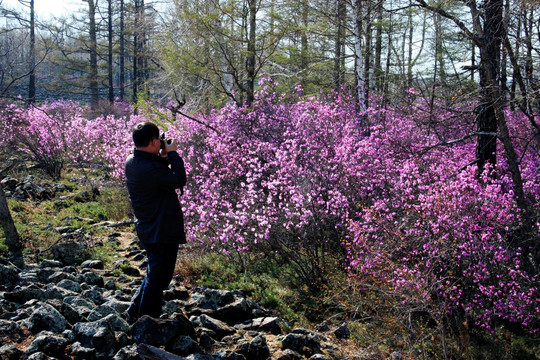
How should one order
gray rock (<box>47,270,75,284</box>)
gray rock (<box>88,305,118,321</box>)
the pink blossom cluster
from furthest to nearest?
the pink blossom cluster < gray rock (<box>47,270,75,284</box>) < gray rock (<box>88,305,118,321</box>)

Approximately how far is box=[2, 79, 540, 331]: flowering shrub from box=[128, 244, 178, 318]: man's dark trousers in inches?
76.7

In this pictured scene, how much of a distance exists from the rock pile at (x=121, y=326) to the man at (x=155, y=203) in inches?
15.0

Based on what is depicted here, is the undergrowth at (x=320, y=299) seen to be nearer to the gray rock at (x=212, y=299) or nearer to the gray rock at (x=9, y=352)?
the gray rock at (x=212, y=299)

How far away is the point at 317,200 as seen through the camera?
20.2 ft

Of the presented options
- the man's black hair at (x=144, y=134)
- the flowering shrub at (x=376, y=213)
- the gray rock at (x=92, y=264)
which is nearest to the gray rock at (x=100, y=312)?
the man's black hair at (x=144, y=134)

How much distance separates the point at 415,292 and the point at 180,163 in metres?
2.79

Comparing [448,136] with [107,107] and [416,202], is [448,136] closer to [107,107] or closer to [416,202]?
[416,202]

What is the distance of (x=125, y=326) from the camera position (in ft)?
13.5

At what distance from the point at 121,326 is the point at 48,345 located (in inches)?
26.7

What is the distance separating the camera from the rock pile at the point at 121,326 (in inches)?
144

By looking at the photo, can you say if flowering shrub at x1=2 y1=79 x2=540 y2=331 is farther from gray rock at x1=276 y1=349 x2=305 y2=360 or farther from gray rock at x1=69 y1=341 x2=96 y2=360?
gray rock at x1=69 y1=341 x2=96 y2=360

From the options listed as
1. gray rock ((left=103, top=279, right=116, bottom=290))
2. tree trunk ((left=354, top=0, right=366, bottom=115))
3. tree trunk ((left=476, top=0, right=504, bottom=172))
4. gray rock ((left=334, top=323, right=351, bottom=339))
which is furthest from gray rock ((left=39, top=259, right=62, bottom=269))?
tree trunk ((left=354, top=0, right=366, bottom=115))

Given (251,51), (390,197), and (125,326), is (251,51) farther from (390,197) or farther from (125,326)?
(125,326)

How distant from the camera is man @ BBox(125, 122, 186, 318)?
3.93 metres
